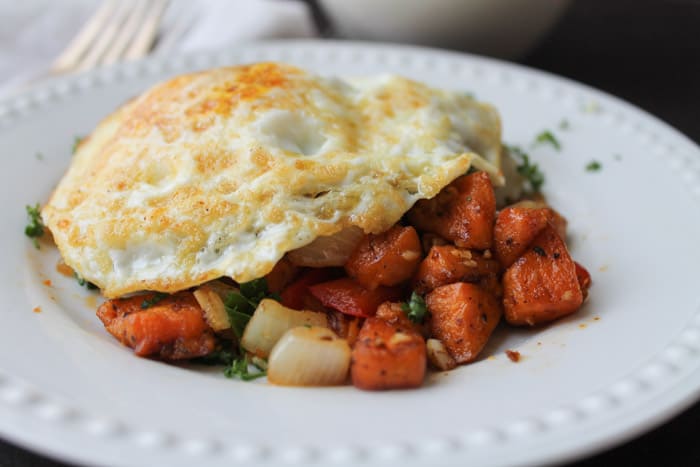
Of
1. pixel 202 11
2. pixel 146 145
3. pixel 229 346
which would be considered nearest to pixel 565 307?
pixel 229 346

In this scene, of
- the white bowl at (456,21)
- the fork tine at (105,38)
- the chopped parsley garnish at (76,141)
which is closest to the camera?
the chopped parsley garnish at (76,141)

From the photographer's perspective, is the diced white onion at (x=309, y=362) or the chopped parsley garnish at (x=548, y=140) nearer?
the diced white onion at (x=309, y=362)

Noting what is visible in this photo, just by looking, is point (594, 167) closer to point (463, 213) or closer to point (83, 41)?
point (463, 213)

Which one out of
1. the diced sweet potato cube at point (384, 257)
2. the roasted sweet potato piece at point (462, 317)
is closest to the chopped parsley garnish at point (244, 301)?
the diced sweet potato cube at point (384, 257)

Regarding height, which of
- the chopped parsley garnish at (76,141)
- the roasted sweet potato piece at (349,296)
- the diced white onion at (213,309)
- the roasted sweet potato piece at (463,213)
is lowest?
the chopped parsley garnish at (76,141)

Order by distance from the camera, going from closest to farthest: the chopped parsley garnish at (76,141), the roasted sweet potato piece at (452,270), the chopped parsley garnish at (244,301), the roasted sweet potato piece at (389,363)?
1. the roasted sweet potato piece at (389,363)
2. the chopped parsley garnish at (244,301)
3. the roasted sweet potato piece at (452,270)
4. the chopped parsley garnish at (76,141)

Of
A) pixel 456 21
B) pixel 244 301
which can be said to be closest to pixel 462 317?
pixel 244 301

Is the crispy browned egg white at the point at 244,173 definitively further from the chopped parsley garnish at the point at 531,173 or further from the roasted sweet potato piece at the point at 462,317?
the chopped parsley garnish at the point at 531,173
